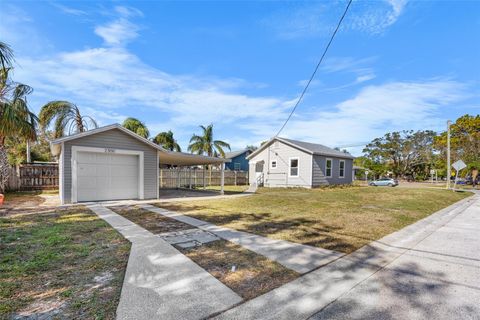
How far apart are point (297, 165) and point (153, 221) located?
14.9 meters

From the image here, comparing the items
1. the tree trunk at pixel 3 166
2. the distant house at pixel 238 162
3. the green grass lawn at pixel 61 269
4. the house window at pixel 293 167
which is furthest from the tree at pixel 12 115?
the distant house at pixel 238 162

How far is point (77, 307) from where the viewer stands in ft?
7.80

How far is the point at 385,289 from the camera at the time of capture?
287 cm

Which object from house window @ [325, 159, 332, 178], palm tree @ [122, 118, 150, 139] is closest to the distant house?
house window @ [325, 159, 332, 178]

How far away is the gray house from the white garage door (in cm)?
1134

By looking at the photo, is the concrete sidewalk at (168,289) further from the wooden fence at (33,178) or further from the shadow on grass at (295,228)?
the wooden fence at (33,178)

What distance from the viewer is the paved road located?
93.2 inches

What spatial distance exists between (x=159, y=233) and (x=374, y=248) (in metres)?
4.30

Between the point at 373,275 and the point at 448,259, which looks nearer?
the point at 373,275

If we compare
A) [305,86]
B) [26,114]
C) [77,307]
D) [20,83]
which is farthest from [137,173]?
[77,307]

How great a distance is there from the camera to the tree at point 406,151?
4266cm

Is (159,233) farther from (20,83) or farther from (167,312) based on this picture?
(20,83)

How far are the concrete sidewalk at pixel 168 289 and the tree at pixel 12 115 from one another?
8.50 metres

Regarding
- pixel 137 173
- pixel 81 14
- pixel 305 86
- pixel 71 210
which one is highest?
pixel 81 14
